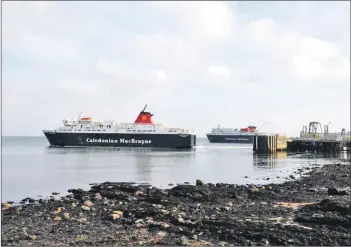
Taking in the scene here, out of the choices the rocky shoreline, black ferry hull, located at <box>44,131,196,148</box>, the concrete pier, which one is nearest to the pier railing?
the concrete pier

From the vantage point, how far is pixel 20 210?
1548 centimetres

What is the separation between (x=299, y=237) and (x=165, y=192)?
9.89 meters

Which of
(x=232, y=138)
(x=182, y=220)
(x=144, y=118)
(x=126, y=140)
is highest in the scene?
(x=144, y=118)

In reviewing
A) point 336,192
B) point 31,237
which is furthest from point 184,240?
→ point 336,192

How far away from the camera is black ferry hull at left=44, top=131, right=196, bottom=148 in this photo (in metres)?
82.0

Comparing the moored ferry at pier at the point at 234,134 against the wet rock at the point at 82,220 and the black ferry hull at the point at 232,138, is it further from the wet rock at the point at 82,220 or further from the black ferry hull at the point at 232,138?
the wet rock at the point at 82,220

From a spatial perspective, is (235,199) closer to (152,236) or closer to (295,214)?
(295,214)

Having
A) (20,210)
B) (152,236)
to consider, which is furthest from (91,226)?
(20,210)

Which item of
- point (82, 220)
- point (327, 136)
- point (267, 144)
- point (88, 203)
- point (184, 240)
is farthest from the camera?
point (327, 136)

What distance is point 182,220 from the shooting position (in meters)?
12.7

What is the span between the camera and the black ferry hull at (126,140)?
82.0 metres

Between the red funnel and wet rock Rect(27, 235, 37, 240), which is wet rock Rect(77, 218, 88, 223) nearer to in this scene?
wet rock Rect(27, 235, 37, 240)

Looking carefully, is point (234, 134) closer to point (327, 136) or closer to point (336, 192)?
point (327, 136)

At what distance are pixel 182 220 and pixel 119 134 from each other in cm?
7091
